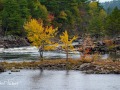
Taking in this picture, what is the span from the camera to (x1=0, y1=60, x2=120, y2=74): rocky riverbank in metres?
77.9

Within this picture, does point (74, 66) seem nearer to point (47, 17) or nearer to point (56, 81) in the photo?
point (56, 81)

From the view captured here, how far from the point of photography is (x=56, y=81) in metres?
67.6

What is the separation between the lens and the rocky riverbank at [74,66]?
77.9m

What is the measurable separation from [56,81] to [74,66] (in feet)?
53.1

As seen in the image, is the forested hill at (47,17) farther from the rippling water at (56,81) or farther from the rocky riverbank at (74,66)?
the rippling water at (56,81)

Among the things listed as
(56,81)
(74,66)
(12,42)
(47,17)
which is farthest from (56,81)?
(47,17)

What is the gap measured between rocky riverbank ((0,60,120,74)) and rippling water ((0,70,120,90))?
281cm

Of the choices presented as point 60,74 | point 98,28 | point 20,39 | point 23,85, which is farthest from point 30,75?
point 98,28

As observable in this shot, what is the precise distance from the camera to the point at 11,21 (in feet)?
496

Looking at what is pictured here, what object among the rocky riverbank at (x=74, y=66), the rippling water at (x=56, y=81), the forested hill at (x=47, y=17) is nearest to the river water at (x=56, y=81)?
the rippling water at (x=56, y=81)

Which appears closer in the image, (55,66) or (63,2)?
(55,66)

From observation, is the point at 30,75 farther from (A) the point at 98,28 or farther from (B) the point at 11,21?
(A) the point at 98,28

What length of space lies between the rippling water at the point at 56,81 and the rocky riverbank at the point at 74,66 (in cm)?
281

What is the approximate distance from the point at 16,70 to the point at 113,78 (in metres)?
18.5
